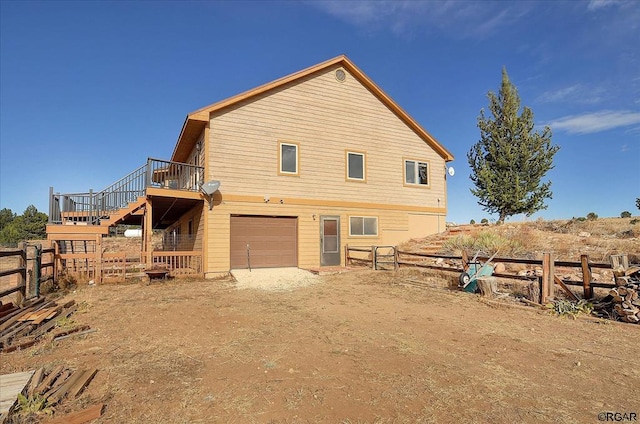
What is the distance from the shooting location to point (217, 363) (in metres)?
4.82

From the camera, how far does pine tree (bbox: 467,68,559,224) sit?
25891 mm

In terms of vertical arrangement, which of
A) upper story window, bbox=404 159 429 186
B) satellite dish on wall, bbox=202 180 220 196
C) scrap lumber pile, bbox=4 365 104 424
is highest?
upper story window, bbox=404 159 429 186

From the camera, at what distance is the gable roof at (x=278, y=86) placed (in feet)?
44.4

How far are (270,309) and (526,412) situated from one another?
220 inches

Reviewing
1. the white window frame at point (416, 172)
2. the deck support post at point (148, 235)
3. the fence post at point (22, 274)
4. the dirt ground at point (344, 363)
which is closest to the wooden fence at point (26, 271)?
the fence post at point (22, 274)

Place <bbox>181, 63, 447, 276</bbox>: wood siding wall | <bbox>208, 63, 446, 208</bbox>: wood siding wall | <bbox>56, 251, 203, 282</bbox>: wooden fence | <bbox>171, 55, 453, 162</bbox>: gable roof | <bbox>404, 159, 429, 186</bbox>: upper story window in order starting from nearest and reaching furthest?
<bbox>56, 251, 203, 282</bbox>: wooden fence < <bbox>171, 55, 453, 162</bbox>: gable roof < <bbox>181, 63, 447, 276</bbox>: wood siding wall < <bbox>208, 63, 446, 208</bbox>: wood siding wall < <bbox>404, 159, 429, 186</bbox>: upper story window

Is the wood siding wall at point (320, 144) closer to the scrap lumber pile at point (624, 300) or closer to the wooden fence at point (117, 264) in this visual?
the wooden fence at point (117, 264)

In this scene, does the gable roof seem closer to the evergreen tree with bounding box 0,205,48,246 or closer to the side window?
the side window

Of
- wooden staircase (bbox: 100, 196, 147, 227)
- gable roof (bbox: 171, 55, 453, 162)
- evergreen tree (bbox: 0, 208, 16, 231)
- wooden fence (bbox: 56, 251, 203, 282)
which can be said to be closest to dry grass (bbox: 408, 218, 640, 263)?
gable roof (bbox: 171, 55, 453, 162)

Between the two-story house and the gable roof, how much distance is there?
5cm

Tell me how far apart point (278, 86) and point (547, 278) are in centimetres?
1211

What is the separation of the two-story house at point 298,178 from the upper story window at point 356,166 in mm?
48

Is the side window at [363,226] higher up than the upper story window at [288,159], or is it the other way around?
the upper story window at [288,159]

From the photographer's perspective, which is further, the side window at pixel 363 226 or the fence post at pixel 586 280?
the side window at pixel 363 226
